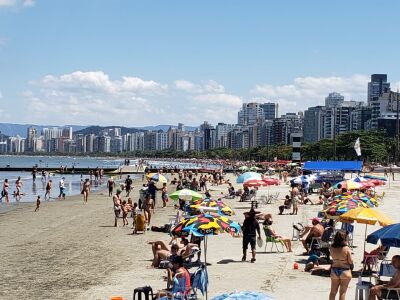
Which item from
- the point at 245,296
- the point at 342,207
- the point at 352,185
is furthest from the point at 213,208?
the point at 245,296

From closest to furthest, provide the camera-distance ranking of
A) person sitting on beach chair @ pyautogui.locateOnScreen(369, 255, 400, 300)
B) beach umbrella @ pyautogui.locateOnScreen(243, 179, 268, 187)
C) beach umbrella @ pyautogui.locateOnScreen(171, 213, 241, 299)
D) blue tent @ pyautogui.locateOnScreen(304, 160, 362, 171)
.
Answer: person sitting on beach chair @ pyautogui.locateOnScreen(369, 255, 400, 300) < beach umbrella @ pyautogui.locateOnScreen(171, 213, 241, 299) < beach umbrella @ pyautogui.locateOnScreen(243, 179, 268, 187) < blue tent @ pyautogui.locateOnScreen(304, 160, 362, 171)

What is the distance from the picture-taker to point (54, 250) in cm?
1922

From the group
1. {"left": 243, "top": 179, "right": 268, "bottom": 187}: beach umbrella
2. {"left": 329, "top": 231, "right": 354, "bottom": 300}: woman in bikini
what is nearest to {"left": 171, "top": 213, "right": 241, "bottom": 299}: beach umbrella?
{"left": 329, "top": 231, "right": 354, "bottom": 300}: woman in bikini

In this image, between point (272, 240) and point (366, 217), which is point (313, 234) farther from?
point (366, 217)

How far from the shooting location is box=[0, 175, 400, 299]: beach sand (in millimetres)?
13117

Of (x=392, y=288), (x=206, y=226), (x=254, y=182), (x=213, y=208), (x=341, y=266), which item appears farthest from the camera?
(x=254, y=182)

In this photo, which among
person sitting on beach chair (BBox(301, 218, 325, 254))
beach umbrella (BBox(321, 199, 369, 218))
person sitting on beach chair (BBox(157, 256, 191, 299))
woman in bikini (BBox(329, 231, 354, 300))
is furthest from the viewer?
person sitting on beach chair (BBox(301, 218, 325, 254))

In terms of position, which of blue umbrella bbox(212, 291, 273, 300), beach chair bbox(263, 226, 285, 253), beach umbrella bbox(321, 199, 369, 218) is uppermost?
beach umbrella bbox(321, 199, 369, 218)

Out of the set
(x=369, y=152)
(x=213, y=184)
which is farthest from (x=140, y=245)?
(x=369, y=152)

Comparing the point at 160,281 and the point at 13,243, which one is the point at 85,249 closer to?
the point at 13,243

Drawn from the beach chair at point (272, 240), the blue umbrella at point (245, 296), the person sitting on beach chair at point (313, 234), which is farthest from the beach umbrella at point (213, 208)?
the blue umbrella at point (245, 296)

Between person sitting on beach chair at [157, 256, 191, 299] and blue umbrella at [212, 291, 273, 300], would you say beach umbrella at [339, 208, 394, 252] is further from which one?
blue umbrella at [212, 291, 273, 300]

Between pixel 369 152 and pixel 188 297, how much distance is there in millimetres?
115430

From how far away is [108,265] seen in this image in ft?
53.8
